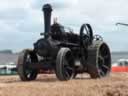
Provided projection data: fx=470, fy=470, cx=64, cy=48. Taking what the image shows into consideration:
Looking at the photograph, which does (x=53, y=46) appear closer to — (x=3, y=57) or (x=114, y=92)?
(x=114, y=92)

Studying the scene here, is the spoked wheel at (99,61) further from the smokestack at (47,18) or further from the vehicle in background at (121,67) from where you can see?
the vehicle in background at (121,67)

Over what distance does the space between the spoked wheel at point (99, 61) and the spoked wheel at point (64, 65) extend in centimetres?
182

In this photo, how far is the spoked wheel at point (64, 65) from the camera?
2675 cm

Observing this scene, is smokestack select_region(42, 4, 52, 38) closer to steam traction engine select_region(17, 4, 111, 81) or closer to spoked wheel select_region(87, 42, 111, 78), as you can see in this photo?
steam traction engine select_region(17, 4, 111, 81)

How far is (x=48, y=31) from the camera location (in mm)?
27844

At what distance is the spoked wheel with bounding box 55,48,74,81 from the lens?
26750 mm

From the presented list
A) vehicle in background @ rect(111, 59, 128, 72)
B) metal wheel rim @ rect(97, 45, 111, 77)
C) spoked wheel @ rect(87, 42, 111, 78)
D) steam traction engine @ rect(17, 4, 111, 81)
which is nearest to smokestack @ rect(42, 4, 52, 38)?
steam traction engine @ rect(17, 4, 111, 81)

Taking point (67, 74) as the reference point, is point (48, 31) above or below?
above

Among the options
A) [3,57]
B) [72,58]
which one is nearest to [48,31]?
[72,58]

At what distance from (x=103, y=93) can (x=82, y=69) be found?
998cm

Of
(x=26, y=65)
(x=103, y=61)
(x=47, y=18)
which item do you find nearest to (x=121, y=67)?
(x=103, y=61)

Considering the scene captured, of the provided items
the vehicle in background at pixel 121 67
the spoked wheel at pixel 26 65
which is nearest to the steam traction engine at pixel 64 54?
the spoked wheel at pixel 26 65

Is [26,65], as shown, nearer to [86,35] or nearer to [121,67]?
[86,35]

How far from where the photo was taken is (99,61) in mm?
30781
